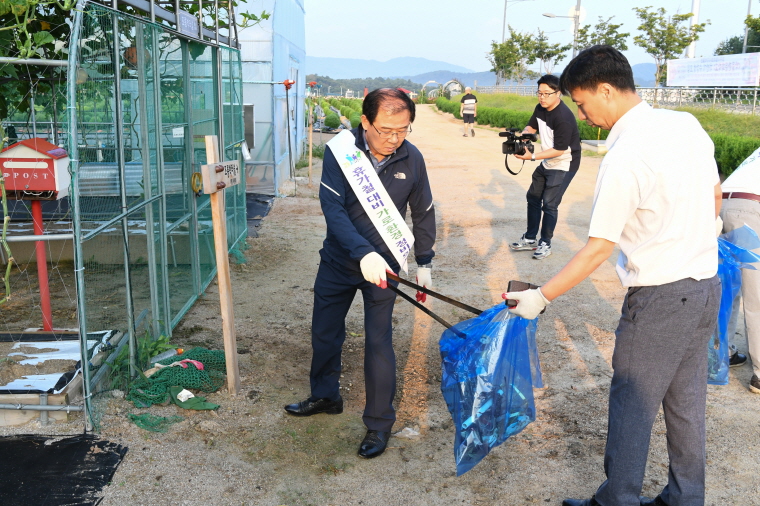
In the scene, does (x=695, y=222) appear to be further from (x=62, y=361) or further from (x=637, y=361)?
(x=62, y=361)

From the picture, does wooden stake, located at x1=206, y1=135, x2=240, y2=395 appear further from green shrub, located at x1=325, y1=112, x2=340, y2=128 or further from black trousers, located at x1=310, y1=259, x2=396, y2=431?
green shrub, located at x1=325, y1=112, x2=340, y2=128

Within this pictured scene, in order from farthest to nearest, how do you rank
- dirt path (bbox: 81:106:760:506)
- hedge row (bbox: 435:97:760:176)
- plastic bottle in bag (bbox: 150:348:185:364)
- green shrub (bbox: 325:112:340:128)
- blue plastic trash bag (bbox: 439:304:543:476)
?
green shrub (bbox: 325:112:340:128), hedge row (bbox: 435:97:760:176), plastic bottle in bag (bbox: 150:348:185:364), dirt path (bbox: 81:106:760:506), blue plastic trash bag (bbox: 439:304:543:476)

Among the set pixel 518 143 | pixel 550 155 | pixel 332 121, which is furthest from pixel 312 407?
pixel 332 121

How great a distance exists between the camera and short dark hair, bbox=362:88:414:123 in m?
3.13

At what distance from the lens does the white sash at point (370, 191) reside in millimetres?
3277

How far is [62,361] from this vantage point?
3994mm

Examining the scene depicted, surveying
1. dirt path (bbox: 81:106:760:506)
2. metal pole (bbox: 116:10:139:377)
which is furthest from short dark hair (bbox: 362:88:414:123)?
dirt path (bbox: 81:106:760:506)

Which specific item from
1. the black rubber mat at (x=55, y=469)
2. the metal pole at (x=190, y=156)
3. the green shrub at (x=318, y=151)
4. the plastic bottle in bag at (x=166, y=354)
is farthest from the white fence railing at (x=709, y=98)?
the black rubber mat at (x=55, y=469)

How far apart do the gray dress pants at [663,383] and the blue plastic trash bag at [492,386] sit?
1.56ft

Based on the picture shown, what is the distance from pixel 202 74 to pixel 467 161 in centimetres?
1184

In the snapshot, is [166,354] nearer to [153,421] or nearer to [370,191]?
[153,421]

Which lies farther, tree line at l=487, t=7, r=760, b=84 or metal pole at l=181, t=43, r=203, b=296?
tree line at l=487, t=7, r=760, b=84

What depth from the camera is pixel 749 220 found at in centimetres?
408

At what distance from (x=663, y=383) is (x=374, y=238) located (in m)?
1.51
